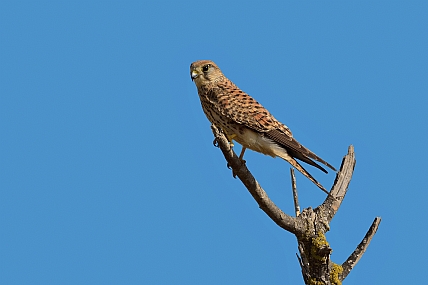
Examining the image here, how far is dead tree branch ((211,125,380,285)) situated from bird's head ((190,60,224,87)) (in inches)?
51.4

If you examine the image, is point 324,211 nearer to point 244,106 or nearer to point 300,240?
point 300,240

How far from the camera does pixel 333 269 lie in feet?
15.7

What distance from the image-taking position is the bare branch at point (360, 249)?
16.1 ft

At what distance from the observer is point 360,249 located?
497 cm

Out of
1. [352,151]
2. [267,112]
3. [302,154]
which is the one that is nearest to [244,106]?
[267,112]

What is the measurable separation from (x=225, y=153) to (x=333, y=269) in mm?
1318

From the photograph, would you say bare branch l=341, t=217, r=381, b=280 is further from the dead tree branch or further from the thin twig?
the thin twig

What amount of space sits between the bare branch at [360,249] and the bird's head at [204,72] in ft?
6.75

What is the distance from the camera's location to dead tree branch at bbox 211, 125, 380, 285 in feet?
15.1

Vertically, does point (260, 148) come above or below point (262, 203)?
above

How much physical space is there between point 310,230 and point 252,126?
3.58ft

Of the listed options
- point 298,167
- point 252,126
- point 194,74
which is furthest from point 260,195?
point 194,74

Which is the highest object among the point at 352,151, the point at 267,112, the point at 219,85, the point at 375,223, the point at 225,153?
the point at 219,85

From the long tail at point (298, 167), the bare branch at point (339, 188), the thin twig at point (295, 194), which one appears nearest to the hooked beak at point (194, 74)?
the long tail at point (298, 167)
